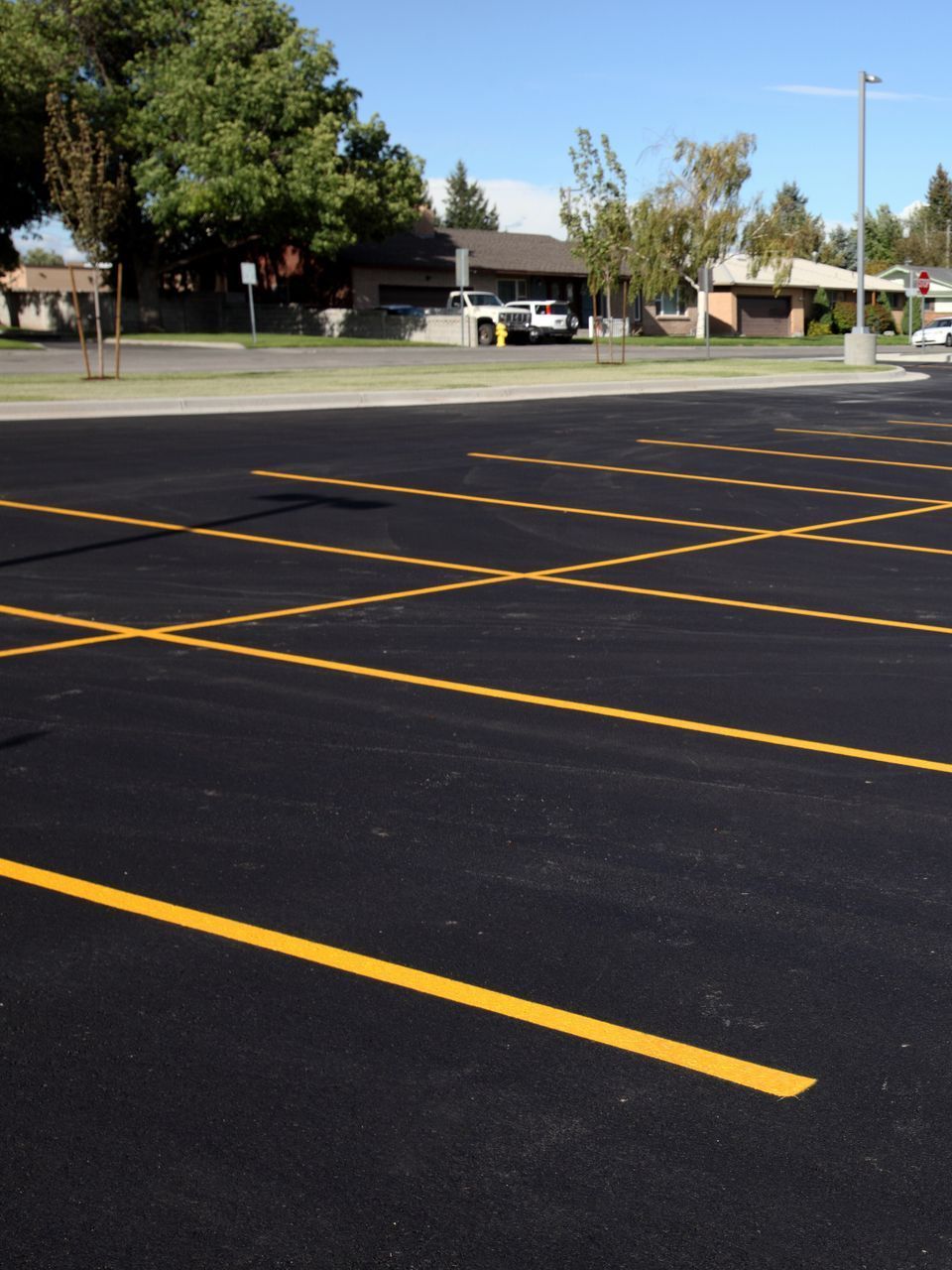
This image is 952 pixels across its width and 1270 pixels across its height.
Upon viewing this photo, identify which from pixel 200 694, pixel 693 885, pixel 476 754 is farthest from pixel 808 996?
pixel 200 694

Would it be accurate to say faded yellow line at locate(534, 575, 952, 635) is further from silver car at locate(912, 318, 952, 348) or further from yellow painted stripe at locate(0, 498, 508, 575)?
silver car at locate(912, 318, 952, 348)

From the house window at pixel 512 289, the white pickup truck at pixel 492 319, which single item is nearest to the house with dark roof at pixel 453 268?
the house window at pixel 512 289

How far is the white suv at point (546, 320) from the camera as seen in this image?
60.4m

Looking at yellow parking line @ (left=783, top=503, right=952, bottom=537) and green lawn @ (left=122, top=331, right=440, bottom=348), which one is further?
green lawn @ (left=122, top=331, right=440, bottom=348)

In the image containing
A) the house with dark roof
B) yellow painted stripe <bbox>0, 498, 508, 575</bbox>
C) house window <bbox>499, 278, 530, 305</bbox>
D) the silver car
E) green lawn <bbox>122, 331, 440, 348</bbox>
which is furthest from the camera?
house window <bbox>499, 278, 530, 305</bbox>

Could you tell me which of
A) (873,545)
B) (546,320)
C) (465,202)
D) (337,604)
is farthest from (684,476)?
(465,202)

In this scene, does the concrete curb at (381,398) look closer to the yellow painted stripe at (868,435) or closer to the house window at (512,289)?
the yellow painted stripe at (868,435)

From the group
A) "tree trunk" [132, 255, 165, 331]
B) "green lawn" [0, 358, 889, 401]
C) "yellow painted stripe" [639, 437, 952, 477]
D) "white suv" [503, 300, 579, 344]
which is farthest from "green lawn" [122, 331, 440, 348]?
"yellow painted stripe" [639, 437, 952, 477]

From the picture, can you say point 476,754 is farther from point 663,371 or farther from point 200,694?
point 663,371

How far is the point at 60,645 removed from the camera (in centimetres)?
870

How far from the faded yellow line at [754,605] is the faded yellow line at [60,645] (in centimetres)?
318

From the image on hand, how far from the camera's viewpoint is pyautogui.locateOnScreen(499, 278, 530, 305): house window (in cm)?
7525

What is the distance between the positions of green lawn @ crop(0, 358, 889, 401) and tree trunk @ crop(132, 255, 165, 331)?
29734 millimetres

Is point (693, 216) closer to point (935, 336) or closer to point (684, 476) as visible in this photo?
point (935, 336)
